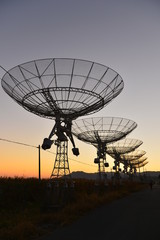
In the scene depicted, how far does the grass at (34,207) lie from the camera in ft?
40.2

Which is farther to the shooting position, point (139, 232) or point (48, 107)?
point (48, 107)

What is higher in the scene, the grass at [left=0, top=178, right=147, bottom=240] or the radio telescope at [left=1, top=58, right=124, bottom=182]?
the radio telescope at [left=1, top=58, right=124, bottom=182]

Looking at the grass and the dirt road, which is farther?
the grass

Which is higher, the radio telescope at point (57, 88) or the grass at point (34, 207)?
the radio telescope at point (57, 88)

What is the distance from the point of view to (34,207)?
23438 mm

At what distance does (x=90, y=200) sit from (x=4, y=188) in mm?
7593

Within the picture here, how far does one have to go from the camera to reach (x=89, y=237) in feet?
35.1

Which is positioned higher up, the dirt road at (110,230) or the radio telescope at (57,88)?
the radio telescope at (57,88)

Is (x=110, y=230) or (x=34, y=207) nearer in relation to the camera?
(x=110, y=230)

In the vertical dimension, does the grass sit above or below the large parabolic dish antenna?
below

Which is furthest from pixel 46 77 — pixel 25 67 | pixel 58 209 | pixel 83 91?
pixel 58 209

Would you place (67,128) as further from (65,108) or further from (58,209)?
(58,209)

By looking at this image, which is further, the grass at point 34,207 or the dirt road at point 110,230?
the grass at point 34,207

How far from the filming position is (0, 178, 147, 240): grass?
12242 mm
